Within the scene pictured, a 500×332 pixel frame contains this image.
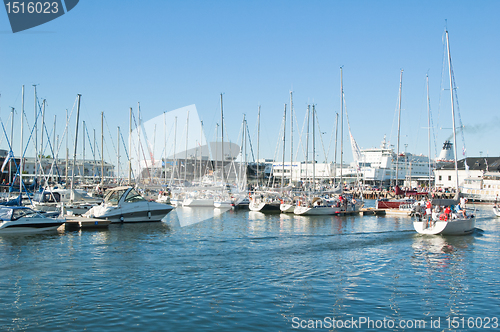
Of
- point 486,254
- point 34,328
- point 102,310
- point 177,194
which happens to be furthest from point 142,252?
point 177,194

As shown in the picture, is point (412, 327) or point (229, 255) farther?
point (229, 255)

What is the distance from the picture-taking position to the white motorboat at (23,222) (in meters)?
28.9

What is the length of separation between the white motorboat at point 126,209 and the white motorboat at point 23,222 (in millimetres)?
6625

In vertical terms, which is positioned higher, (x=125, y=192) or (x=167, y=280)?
(x=125, y=192)

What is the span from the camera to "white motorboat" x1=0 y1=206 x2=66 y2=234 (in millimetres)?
28913

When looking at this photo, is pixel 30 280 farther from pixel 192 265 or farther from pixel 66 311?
pixel 192 265

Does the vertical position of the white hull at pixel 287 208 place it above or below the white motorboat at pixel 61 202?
below

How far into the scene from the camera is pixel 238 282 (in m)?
17.5

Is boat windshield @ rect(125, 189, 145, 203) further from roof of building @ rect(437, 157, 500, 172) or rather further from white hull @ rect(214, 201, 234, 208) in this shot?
roof of building @ rect(437, 157, 500, 172)

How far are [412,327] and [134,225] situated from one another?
28.3 metres

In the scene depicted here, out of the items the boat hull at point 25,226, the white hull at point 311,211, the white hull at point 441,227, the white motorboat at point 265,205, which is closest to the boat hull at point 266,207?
the white motorboat at point 265,205

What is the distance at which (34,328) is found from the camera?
12.4 meters

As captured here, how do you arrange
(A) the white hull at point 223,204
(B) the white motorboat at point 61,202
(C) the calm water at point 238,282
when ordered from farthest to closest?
(A) the white hull at point 223,204 → (B) the white motorboat at point 61,202 → (C) the calm water at point 238,282

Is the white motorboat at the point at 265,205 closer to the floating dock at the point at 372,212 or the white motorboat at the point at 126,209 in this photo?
the floating dock at the point at 372,212
